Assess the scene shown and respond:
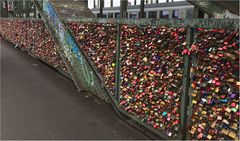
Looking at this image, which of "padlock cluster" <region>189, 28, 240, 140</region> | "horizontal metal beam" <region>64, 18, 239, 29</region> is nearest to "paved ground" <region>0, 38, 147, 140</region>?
"padlock cluster" <region>189, 28, 240, 140</region>

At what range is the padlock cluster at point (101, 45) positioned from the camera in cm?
453

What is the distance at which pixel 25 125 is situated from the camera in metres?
3.83

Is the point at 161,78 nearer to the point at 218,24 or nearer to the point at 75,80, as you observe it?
the point at 218,24

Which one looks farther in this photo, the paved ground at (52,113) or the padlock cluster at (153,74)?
the paved ground at (52,113)

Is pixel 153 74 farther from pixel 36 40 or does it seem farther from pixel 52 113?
pixel 36 40

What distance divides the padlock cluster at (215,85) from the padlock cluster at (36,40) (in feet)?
14.9

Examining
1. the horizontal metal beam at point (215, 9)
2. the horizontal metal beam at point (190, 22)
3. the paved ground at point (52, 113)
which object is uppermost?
the horizontal metal beam at point (215, 9)

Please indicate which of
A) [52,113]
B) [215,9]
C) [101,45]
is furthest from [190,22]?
[52,113]

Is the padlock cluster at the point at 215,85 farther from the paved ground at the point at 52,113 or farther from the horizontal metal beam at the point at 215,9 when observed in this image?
the paved ground at the point at 52,113

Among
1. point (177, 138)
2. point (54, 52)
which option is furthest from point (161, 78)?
point (54, 52)

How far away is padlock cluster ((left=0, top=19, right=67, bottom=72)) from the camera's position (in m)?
7.35

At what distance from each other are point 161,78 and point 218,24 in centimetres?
111

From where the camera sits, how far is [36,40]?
8.59 metres

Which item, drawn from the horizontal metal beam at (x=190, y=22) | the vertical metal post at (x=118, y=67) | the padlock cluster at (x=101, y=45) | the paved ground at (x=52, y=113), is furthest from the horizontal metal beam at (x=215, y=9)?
the paved ground at (x=52, y=113)
